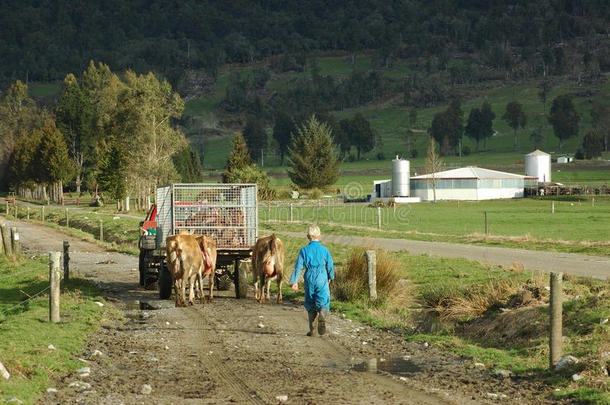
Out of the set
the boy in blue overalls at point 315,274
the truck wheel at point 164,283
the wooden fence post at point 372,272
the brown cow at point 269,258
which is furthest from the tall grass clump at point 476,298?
the truck wheel at point 164,283

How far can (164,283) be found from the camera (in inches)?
732

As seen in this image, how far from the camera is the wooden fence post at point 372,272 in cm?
1761

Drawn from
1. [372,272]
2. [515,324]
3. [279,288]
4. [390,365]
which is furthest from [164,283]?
[515,324]

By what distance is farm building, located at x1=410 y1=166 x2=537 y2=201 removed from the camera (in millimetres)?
104188

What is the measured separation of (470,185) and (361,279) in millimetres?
88752

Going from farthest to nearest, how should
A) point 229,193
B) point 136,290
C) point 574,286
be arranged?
point 136,290
point 229,193
point 574,286

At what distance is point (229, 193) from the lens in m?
19.1

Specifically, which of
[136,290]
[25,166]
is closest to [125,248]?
[136,290]

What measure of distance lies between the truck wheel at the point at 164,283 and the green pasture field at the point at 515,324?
304 cm

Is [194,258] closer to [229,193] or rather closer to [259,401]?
[229,193]

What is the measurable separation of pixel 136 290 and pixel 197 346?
9093 mm

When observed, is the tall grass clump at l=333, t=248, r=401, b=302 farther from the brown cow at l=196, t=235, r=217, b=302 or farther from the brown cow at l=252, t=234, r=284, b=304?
the brown cow at l=196, t=235, r=217, b=302

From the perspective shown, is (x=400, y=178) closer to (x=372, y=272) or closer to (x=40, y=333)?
(x=372, y=272)

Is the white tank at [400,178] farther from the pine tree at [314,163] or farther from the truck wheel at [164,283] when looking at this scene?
the truck wheel at [164,283]
